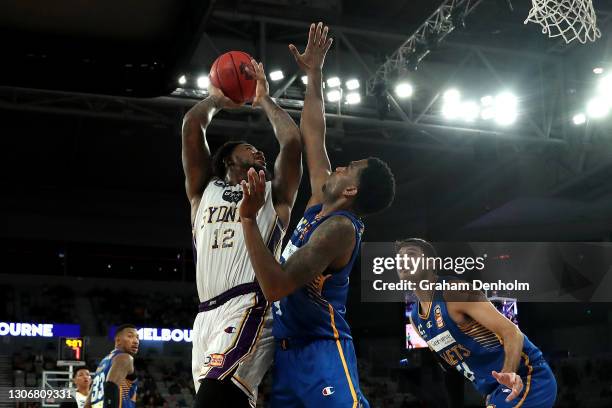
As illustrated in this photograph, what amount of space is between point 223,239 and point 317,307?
591 millimetres

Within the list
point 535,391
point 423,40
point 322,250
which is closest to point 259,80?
point 322,250

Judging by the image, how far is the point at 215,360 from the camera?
342 centimetres

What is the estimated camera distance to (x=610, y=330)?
21703 millimetres

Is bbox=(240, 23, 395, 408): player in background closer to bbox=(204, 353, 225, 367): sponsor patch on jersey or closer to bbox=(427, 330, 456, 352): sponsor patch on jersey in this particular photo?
bbox=(204, 353, 225, 367): sponsor patch on jersey

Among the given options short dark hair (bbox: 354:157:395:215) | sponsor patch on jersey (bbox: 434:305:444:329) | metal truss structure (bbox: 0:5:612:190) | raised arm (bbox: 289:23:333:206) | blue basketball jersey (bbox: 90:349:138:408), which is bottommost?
blue basketball jersey (bbox: 90:349:138:408)

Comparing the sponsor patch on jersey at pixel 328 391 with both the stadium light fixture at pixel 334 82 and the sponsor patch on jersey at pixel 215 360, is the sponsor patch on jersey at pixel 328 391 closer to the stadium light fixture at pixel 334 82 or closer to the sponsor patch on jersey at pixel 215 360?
the sponsor patch on jersey at pixel 215 360

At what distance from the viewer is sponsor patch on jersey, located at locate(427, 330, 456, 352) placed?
531cm

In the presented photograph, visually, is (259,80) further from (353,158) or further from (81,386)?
(353,158)

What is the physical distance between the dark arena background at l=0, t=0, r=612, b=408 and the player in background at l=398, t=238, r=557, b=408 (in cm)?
87

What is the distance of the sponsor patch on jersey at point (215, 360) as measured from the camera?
340cm

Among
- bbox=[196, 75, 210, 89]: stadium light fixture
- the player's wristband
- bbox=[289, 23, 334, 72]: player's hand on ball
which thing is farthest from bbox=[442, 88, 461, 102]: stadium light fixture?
bbox=[289, 23, 334, 72]: player's hand on ball

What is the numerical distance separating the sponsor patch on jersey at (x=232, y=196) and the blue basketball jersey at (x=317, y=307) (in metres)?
0.43

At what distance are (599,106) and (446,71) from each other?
3.13 m

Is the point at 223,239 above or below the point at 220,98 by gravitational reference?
below
